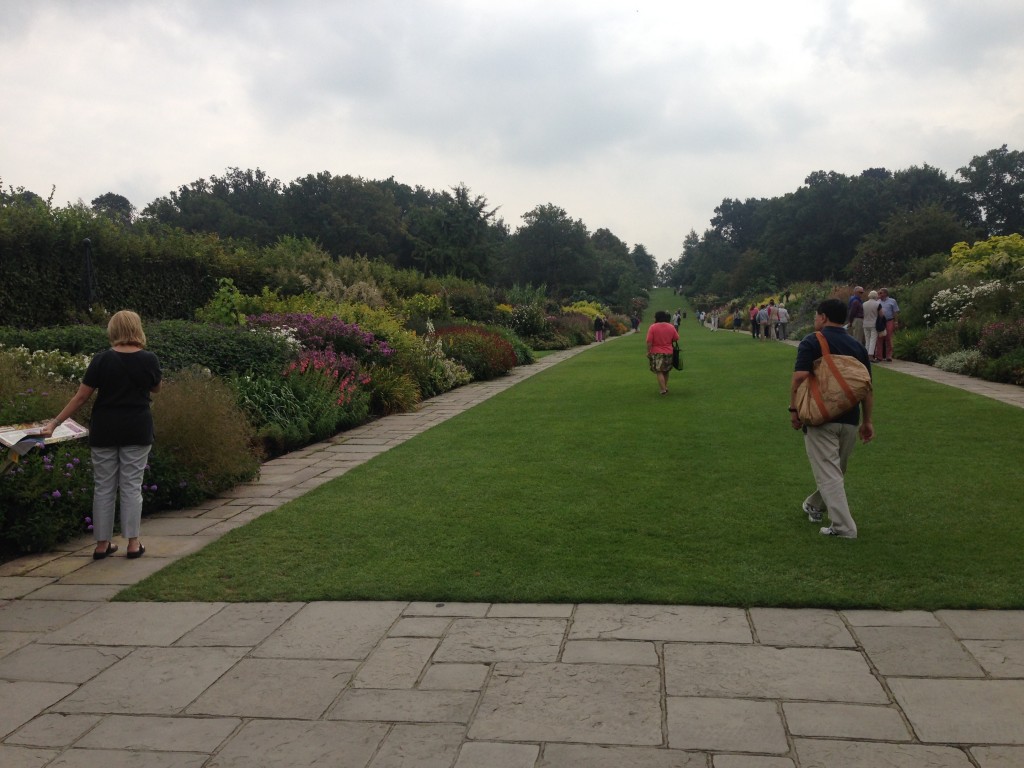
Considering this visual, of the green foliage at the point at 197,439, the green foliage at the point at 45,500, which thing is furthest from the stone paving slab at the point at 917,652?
the green foliage at the point at 197,439

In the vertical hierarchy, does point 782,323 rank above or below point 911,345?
above

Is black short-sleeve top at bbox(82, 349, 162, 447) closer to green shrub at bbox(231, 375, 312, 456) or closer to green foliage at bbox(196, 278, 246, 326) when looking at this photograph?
green shrub at bbox(231, 375, 312, 456)

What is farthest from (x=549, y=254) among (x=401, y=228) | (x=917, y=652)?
(x=917, y=652)

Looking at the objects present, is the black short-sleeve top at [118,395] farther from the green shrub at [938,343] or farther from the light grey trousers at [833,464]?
the green shrub at [938,343]

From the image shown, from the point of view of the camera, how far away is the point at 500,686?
326 centimetres

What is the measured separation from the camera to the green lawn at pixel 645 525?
14.4ft

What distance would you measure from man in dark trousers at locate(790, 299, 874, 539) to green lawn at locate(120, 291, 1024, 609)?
0.23 meters

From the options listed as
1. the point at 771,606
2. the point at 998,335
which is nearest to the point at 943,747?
the point at 771,606

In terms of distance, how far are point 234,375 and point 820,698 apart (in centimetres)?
828

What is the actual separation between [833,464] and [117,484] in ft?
16.0

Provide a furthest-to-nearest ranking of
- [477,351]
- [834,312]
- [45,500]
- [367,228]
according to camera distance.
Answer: [367,228] < [477,351] < [45,500] < [834,312]

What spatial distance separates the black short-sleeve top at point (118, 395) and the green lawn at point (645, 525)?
942mm

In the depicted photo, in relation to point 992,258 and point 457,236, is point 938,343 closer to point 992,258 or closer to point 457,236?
point 992,258

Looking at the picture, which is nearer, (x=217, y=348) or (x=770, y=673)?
(x=770, y=673)
